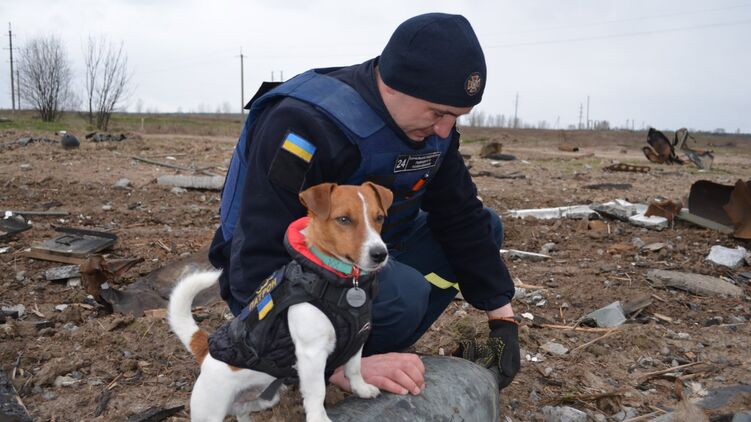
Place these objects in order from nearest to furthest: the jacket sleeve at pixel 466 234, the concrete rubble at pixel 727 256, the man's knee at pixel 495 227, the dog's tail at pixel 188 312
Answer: the dog's tail at pixel 188 312, the jacket sleeve at pixel 466 234, the man's knee at pixel 495 227, the concrete rubble at pixel 727 256

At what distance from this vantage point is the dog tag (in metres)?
2.36

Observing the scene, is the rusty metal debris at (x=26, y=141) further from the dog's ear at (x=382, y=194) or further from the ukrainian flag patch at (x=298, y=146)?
the dog's ear at (x=382, y=194)

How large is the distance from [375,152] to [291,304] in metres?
0.83

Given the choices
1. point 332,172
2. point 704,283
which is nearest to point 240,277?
point 332,172

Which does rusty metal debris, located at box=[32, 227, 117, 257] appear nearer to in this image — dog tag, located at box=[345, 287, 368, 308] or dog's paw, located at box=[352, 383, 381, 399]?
dog's paw, located at box=[352, 383, 381, 399]

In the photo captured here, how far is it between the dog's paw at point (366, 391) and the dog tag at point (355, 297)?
1.46 ft

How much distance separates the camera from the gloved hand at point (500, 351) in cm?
314

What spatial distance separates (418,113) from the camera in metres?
2.71

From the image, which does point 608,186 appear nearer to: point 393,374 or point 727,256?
point 727,256

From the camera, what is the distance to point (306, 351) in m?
2.33

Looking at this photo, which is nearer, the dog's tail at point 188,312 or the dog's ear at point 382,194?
the dog's ear at point 382,194

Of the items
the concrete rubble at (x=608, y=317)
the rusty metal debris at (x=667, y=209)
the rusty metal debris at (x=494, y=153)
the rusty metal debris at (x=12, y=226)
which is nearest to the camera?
the concrete rubble at (x=608, y=317)

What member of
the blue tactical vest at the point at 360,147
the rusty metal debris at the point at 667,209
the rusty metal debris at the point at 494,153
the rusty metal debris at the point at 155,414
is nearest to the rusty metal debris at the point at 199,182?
the rusty metal debris at the point at 667,209

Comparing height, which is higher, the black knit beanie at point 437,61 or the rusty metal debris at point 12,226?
the black knit beanie at point 437,61
